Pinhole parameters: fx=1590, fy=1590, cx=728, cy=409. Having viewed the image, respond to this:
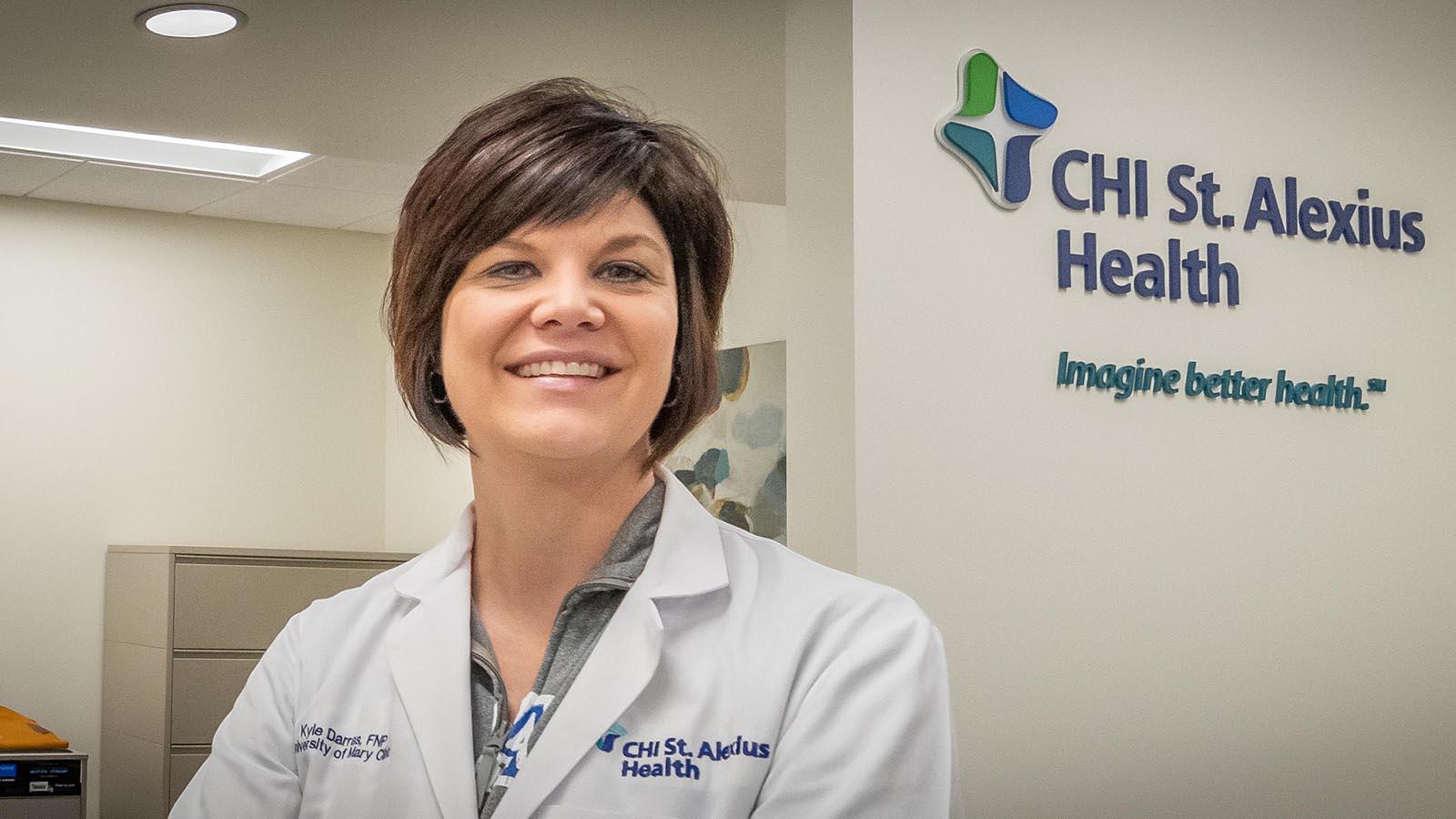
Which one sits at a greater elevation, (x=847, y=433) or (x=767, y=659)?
(x=847, y=433)

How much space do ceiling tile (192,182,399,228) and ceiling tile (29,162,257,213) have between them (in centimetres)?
11

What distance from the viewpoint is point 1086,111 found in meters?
3.86

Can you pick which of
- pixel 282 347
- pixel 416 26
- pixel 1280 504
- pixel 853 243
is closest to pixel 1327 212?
pixel 1280 504

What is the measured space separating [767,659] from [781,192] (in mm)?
5392

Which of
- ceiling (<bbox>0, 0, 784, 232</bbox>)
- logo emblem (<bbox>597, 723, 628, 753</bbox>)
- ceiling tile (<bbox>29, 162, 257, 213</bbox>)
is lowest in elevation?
logo emblem (<bbox>597, 723, 628, 753</bbox>)

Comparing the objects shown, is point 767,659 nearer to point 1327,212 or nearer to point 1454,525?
point 1327,212

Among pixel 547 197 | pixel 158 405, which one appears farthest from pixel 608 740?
pixel 158 405

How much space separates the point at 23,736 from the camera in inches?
270

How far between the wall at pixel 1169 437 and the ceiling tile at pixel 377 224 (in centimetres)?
499

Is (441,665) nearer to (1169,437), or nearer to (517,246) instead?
(517,246)

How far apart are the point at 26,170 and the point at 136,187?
20.6 inches

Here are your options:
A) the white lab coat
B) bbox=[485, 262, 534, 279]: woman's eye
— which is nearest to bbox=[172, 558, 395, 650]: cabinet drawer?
the white lab coat

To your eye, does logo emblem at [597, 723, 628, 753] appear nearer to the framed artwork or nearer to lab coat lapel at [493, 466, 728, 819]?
lab coat lapel at [493, 466, 728, 819]

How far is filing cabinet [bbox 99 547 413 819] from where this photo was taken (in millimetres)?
7348
